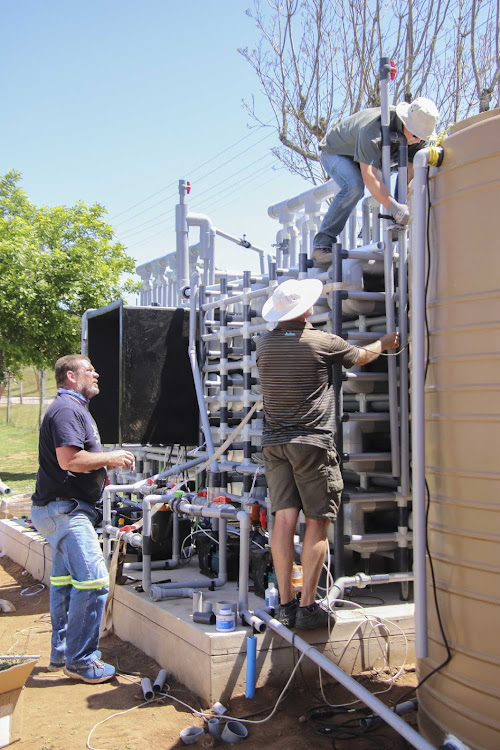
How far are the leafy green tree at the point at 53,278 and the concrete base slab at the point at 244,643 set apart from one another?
1090cm

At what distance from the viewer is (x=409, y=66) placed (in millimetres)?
13000

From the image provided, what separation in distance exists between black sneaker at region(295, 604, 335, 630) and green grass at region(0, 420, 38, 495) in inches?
440

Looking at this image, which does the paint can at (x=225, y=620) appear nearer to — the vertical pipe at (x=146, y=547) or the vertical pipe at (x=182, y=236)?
the vertical pipe at (x=146, y=547)

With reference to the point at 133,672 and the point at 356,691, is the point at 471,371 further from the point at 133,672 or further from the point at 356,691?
the point at 133,672

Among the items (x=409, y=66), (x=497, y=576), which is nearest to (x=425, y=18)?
(x=409, y=66)

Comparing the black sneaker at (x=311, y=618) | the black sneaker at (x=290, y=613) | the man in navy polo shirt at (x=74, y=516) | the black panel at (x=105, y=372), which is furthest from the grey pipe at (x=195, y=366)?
the black sneaker at (x=311, y=618)

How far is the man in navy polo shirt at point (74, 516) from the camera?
520 cm

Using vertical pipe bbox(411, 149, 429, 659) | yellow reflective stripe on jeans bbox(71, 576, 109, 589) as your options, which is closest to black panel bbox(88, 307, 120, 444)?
yellow reflective stripe on jeans bbox(71, 576, 109, 589)

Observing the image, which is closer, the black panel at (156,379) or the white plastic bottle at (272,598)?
the white plastic bottle at (272,598)

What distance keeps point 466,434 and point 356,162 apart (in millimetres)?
3163

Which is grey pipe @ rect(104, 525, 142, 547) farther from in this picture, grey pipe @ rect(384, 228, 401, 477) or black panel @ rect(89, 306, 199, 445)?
grey pipe @ rect(384, 228, 401, 477)

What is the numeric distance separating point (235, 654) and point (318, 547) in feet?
2.79

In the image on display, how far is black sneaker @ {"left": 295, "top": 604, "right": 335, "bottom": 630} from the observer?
4.62 meters

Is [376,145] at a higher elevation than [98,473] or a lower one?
higher
